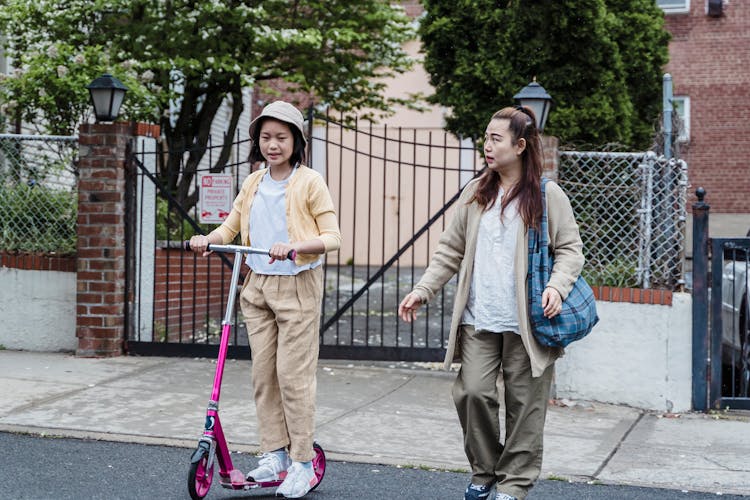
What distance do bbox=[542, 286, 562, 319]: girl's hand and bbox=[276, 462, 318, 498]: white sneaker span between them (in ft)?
4.12

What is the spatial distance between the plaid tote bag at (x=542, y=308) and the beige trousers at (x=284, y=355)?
A: 39.2 inches

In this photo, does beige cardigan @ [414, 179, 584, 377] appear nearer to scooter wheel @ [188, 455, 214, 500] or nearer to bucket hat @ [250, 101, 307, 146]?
bucket hat @ [250, 101, 307, 146]

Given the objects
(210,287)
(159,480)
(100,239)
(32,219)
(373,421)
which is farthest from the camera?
(210,287)

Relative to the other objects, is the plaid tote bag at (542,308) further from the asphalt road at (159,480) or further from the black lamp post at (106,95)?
the black lamp post at (106,95)

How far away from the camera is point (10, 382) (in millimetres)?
6844

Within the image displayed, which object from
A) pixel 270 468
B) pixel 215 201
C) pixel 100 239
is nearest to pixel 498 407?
pixel 270 468

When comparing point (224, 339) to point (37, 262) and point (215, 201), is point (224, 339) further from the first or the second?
point (37, 262)

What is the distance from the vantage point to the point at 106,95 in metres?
7.93

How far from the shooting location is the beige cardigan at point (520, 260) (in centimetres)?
381

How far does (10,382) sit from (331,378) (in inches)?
91.7

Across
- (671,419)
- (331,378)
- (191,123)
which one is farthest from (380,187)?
(671,419)

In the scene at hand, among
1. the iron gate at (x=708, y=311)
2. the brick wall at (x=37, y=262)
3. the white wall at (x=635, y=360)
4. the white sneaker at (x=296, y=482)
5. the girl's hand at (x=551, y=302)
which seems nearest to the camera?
the girl's hand at (x=551, y=302)

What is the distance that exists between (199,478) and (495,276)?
4.73ft

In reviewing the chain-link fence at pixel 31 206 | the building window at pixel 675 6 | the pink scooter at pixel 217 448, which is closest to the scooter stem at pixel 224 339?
the pink scooter at pixel 217 448
